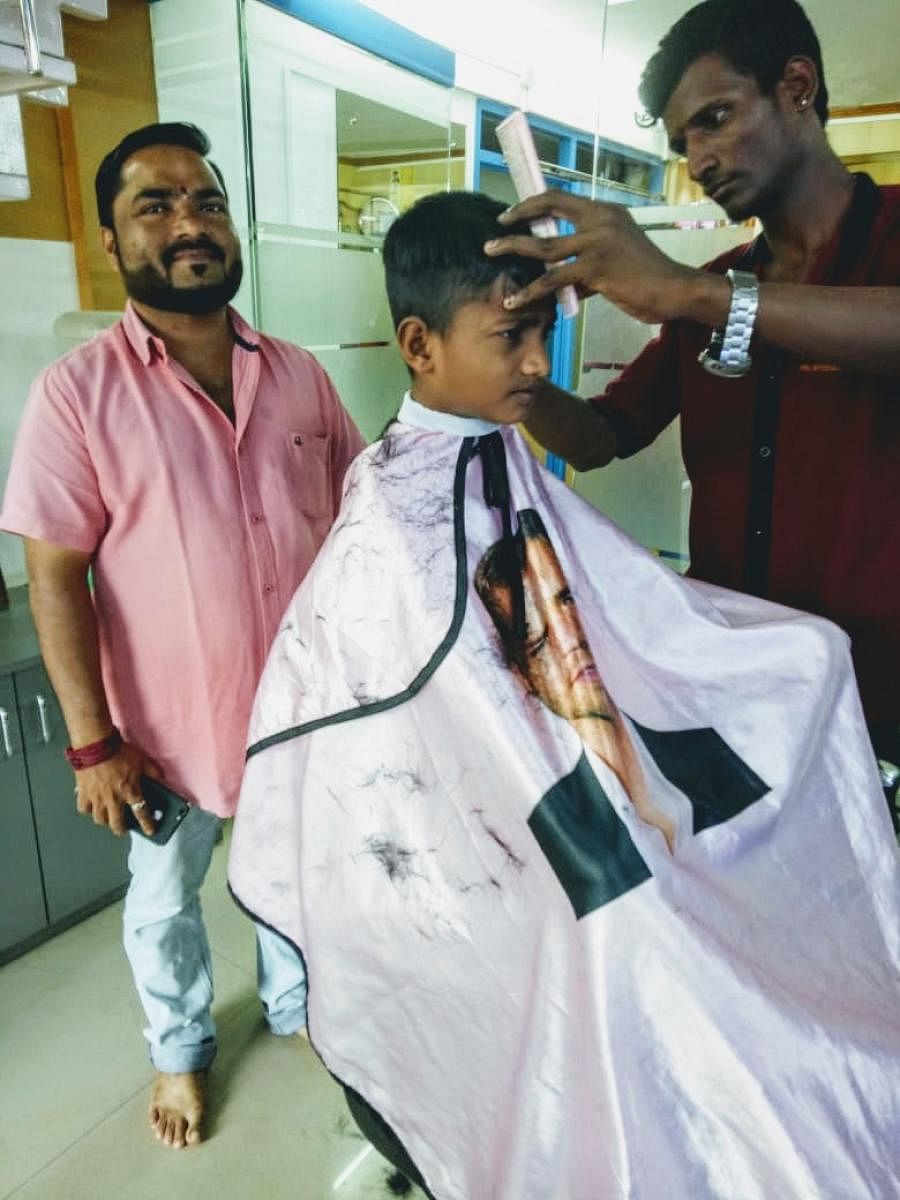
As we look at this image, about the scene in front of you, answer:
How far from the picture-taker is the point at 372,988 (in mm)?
1108

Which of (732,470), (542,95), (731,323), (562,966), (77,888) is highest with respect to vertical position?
(542,95)

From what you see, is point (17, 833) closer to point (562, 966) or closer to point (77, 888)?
point (77, 888)

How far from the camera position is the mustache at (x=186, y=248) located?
4.61ft

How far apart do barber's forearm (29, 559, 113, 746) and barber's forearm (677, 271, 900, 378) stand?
102 cm

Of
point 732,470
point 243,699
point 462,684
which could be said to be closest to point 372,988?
point 462,684

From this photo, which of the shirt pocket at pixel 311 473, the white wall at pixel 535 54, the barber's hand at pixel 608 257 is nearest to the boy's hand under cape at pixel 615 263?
the barber's hand at pixel 608 257

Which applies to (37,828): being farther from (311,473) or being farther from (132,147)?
(132,147)

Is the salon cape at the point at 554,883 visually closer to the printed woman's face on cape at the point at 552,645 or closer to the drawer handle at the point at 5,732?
the printed woman's face on cape at the point at 552,645

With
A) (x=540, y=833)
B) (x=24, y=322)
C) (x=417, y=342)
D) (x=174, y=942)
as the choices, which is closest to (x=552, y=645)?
(x=540, y=833)

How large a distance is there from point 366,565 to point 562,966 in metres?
0.56

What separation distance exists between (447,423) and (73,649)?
2.34 ft

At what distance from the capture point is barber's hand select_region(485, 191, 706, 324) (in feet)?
3.28

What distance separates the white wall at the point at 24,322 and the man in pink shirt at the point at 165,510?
109 cm

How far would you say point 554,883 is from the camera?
1.00 m
